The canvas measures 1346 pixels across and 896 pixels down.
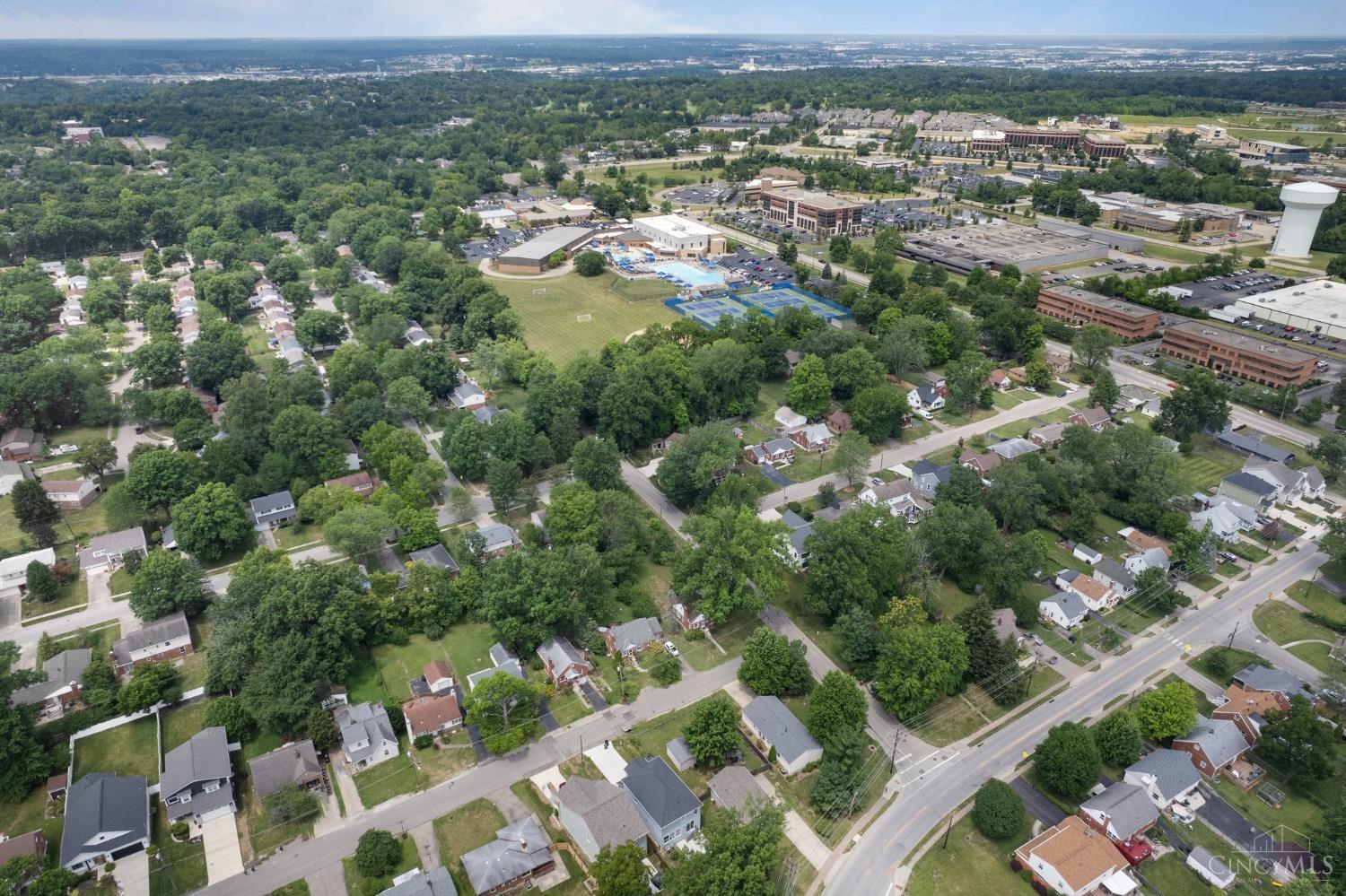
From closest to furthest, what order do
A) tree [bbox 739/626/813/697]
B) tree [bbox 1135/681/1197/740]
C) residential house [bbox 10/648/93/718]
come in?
1. tree [bbox 1135/681/1197/740]
2. residential house [bbox 10/648/93/718]
3. tree [bbox 739/626/813/697]

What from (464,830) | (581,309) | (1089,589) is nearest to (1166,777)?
(1089,589)

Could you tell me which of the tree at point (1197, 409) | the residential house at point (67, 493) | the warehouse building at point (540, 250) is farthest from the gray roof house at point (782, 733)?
the warehouse building at point (540, 250)

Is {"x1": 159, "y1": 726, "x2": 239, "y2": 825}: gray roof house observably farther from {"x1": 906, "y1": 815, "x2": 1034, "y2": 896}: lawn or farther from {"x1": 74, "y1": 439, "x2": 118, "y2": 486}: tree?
{"x1": 74, "y1": 439, "x2": 118, "y2": 486}: tree

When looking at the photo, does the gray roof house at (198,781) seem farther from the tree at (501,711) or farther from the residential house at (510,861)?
the residential house at (510,861)

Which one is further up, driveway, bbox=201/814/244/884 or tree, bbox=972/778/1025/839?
tree, bbox=972/778/1025/839

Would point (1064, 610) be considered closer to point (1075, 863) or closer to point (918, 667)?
point (918, 667)

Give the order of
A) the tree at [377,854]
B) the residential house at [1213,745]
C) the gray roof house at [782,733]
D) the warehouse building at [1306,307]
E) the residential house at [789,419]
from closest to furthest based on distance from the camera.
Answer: the tree at [377,854] → the residential house at [1213,745] → the gray roof house at [782,733] → the residential house at [789,419] → the warehouse building at [1306,307]

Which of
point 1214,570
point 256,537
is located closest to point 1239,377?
point 1214,570

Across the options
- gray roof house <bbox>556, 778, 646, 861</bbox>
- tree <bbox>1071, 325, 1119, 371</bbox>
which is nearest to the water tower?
tree <bbox>1071, 325, 1119, 371</bbox>
